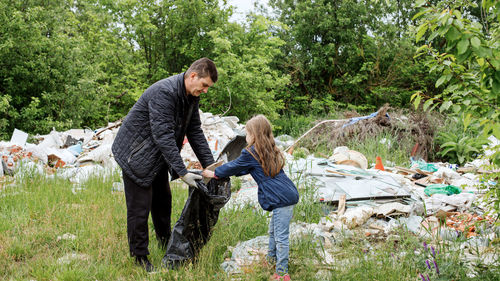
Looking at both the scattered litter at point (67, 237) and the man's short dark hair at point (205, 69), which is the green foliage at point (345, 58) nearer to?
the scattered litter at point (67, 237)

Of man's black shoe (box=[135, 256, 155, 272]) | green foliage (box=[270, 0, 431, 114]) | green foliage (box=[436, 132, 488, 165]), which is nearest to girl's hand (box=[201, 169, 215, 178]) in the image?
man's black shoe (box=[135, 256, 155, 272])

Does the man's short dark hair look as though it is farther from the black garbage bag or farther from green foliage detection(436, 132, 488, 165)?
green foliage detection(436, 132, 488, 165)

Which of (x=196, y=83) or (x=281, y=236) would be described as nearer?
(x=281, y=236)

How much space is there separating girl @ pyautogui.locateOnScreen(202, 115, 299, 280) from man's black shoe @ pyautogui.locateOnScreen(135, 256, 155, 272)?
3.32 feet

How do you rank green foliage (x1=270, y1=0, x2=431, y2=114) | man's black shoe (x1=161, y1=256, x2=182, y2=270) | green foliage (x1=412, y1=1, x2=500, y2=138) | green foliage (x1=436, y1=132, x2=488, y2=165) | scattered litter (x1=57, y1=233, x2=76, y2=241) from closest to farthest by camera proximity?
green foliage (x1=412, y1=1, x2=500, y2=138) → man's black shoe (x1=161, y1=256, x2=182, y2=270) → scattered litter (x1=57, y1=233, x2=76, y2=241) → green foliage (x1=436, y1=132, x2=488, y2=165) → green foliage (x1=270, y1=0, x2=431, y2=114)

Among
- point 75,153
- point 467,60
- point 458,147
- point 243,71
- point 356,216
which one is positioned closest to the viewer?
point 467,60

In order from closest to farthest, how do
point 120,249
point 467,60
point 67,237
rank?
point 467,60
point 120,249
point 67,237

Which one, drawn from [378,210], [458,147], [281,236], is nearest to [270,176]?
[281,236]

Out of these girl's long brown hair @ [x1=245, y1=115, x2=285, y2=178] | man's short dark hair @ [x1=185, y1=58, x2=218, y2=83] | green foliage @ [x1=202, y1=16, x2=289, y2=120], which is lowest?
girl's long brown hair @ [x1=245, y1=115, x2=285, y2=178]

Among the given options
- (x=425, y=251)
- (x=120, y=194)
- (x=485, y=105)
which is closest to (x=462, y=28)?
(x=485, y=105)

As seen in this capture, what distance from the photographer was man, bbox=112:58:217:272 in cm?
320

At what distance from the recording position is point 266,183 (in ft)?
10.4

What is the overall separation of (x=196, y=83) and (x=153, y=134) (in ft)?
1.75

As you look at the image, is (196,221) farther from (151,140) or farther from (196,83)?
(196,83)
